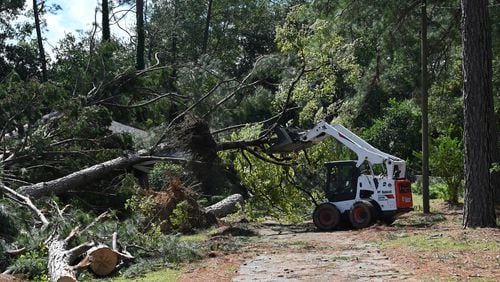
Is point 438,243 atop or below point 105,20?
below

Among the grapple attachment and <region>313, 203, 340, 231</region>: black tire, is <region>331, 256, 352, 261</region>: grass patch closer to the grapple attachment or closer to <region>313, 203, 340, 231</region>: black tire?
<region>313, 203, 340, 231</region>: black tire

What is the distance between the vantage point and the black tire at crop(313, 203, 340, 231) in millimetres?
15336

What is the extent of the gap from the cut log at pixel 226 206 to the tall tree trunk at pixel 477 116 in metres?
7.89

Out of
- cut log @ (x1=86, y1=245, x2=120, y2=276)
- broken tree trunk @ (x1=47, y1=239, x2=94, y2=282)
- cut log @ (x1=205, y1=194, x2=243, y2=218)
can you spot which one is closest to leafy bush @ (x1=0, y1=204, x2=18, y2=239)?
broken tree trunk @ (x1=47, y1=239, x2=94, y2=282)

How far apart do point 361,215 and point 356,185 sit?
0.77 meters

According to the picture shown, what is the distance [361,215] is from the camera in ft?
49.1

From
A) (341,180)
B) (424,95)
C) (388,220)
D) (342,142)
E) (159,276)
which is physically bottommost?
(159,276)

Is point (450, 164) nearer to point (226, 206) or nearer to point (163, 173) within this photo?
point (226, 206)

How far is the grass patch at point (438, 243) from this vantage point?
34.3ft

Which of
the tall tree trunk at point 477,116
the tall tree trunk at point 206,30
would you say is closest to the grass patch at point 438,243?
the tall tree trunk at point 477,116

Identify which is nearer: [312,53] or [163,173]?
[312,53]

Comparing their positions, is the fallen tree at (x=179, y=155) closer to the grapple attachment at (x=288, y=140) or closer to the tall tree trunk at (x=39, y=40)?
the grapple attachment at (x=288, y=140)

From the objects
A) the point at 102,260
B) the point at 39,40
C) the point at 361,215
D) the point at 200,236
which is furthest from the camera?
the point at 39,40

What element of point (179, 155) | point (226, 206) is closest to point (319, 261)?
point (179, 155)
